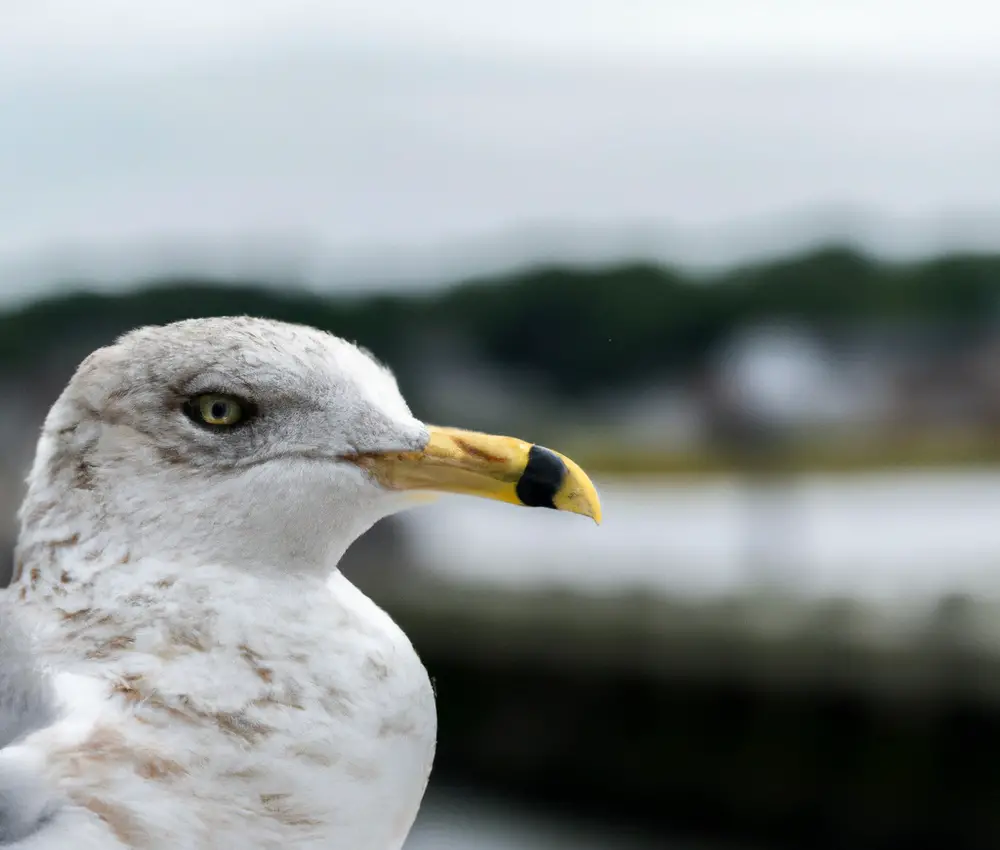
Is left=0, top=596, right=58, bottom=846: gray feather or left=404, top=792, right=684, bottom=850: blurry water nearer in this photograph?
left=0, top=596, right=58, bottom=846: gray feather

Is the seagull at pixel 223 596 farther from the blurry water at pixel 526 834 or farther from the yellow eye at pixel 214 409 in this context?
the blurry water at pixel 526 834

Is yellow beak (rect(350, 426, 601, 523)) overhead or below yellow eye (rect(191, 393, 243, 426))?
overhead

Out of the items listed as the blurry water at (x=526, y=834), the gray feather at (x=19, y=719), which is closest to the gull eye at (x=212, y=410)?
the gray feather at (x=19, y=719)

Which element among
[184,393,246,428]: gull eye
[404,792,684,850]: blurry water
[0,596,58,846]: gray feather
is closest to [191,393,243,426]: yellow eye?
[184,393,246,428]: gull eye

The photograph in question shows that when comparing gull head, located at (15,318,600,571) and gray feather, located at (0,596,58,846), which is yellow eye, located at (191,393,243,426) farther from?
gray feather, located at (0,596,58,846)

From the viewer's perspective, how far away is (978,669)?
3.23 meters

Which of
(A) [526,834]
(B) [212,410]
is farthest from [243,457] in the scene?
(A) [526,834]

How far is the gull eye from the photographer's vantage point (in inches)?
26.9

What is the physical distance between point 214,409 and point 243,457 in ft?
0.10

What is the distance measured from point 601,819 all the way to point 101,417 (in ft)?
10.6

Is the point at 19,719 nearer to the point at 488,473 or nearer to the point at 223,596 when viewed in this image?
the point at 223,596

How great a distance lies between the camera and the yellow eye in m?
0.68

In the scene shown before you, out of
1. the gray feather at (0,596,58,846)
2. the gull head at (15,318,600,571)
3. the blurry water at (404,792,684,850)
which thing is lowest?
the gray feather at (0,596,58,846)

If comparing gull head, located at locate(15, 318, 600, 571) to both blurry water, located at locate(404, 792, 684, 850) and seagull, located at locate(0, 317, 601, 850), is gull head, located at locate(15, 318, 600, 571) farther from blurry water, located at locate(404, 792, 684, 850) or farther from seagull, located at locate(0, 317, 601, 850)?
blurry water, located at locate(404, 792, 684, 850)
